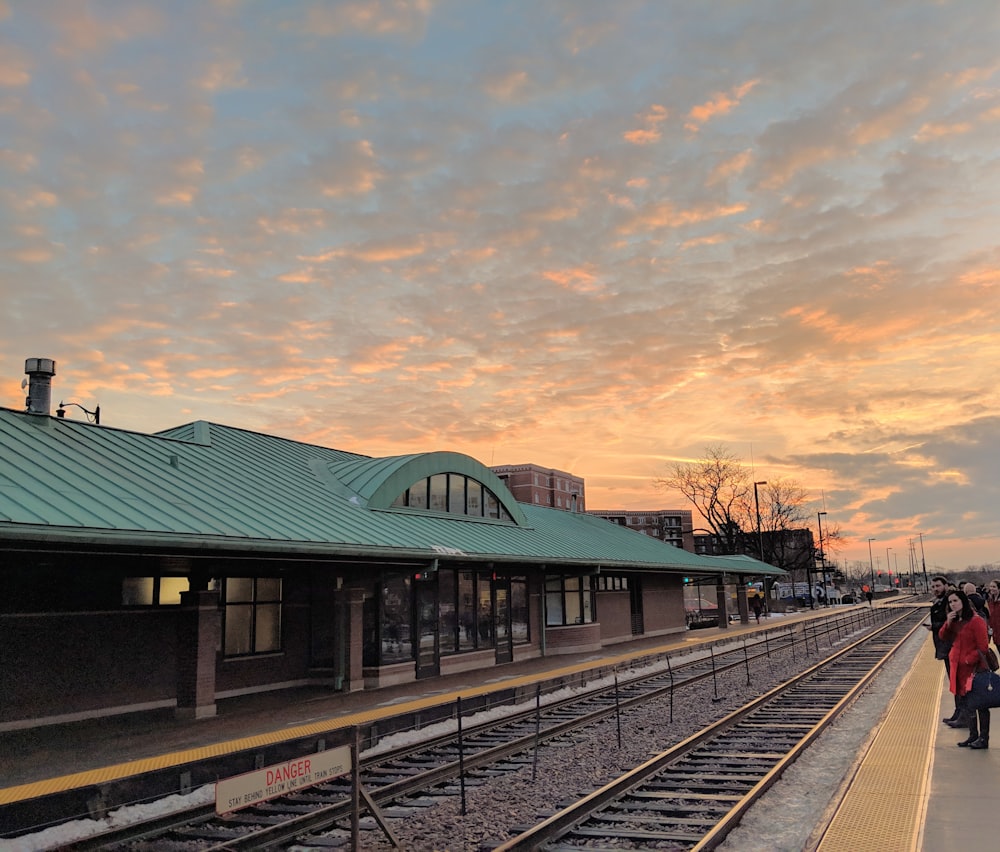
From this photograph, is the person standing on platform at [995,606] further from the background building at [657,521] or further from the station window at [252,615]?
the background building at [657,521]

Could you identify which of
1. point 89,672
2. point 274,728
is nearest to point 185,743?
point 274,728

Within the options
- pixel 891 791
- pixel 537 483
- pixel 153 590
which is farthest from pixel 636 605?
pixel 537 483

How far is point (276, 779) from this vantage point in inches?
243

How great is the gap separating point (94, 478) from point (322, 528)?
4536 millimetres

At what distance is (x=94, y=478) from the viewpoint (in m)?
14.2

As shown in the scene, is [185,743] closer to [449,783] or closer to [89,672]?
[89,672]

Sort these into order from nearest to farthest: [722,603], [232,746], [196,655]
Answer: [232,746]
[196,655]
[722,603]

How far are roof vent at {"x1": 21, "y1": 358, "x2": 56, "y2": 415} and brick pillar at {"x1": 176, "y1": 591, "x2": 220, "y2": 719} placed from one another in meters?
5.60

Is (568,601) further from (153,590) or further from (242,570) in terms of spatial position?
(153,590)

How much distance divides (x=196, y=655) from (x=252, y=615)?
10.5 feet

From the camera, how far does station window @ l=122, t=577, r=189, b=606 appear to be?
50.5ft

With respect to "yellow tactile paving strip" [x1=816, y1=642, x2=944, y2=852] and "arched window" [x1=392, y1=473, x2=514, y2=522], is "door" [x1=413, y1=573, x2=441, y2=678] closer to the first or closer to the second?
"arched window" [x1=392, y1=473, x2=514, y2=522]

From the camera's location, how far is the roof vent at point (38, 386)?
1708 centimetres

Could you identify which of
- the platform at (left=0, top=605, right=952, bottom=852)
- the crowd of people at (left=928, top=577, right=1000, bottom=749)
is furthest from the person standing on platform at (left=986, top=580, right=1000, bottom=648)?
the crowd of people at (left=928, top=577, right=1000, bottom=749)
